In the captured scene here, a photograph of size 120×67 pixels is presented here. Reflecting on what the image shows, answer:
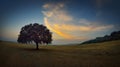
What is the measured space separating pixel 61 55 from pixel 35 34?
1.76m

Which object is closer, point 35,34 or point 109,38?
point 109,38

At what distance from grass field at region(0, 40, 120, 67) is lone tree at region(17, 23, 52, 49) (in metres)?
0.29

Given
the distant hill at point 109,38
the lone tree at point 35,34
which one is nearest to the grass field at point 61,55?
the distant hill at point 109,38

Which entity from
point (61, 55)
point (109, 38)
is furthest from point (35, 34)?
point (109, 38)

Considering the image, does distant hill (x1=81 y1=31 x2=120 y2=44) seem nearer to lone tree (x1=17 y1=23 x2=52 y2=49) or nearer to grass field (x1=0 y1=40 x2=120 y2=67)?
grass field (x1=0 y1=40 x2=120 y2=67)

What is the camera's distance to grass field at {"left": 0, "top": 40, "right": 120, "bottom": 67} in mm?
6668

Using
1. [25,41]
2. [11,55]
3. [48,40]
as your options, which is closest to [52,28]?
[48,40]

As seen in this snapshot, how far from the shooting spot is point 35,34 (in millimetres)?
8711

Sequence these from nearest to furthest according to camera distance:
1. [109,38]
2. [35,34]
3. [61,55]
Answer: [61,55], [109,38], [35,34]

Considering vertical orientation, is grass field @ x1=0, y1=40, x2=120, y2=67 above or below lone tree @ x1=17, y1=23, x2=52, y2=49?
below

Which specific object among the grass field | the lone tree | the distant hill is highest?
the lone tree

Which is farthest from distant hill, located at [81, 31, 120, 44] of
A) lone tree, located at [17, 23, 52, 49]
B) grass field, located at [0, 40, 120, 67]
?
lone tree, located at [17, 23, 52, 49]

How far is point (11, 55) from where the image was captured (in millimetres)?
7539

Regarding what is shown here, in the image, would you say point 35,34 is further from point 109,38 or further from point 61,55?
point 109,38
